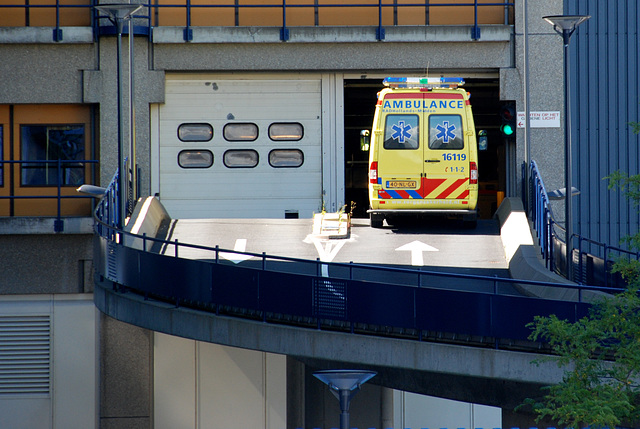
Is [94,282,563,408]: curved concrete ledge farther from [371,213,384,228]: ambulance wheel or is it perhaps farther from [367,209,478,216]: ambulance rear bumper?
[371,213,384,228]: ambulance wheel

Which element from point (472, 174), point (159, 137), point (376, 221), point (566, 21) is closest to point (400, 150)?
point (472, 174)

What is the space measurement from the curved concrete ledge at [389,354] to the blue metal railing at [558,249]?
169 cm

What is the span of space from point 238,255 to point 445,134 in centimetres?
527

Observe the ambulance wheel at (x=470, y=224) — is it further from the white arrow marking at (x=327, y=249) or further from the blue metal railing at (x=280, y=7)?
the blue metal railing at (x=280, y=7)

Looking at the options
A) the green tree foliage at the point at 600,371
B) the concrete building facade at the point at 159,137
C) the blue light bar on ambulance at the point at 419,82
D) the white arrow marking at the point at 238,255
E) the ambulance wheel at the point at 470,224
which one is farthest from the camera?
the ambulance wheel at the point at 470,224

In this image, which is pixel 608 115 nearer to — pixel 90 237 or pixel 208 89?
pixel 208 89

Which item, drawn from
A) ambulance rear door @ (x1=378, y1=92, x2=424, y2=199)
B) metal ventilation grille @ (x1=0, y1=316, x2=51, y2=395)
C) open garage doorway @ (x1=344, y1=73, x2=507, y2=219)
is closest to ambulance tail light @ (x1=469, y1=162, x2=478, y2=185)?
ambulance rear door @ (x1=378, y1=92, x2=424, y2=199)

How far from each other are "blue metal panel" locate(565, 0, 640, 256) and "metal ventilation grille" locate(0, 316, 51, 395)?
12.1 meters

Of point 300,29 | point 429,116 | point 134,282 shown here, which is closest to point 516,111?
point 429,116

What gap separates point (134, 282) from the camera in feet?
48.2

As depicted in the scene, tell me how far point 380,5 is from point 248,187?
5163 millimetres

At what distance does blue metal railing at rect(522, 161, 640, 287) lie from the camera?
12805 mm

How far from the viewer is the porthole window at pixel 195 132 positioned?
869 inches

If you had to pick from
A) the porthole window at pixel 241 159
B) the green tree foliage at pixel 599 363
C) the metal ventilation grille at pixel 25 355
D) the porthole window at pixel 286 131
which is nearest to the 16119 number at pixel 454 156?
the porthole window at pixel 286 131
